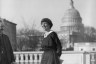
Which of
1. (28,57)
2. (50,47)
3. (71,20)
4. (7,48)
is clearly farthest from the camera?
(71,20)

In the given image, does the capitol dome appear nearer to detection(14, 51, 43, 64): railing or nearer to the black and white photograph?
the black and white photograph

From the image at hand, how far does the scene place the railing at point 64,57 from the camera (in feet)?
33.3

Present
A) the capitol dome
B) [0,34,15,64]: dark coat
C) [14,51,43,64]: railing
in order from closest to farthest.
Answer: [0,34,15,64]: dark coat
[14,51,43,64]: railing
the capitol dome

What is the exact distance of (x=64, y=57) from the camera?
10.5 meters

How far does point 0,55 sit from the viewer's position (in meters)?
3.59

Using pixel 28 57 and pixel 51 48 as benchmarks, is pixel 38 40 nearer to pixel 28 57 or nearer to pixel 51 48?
pixel 28 57

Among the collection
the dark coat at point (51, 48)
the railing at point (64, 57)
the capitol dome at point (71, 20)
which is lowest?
the railing at point (64, 57)

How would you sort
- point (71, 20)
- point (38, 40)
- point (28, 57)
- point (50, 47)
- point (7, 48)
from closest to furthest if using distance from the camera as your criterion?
1. point (7, 48)
2. point (50, 47)
3. point (28, 57)
4. point (38, 40)
5. point (71, 20)

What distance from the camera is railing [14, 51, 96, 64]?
1016 cm

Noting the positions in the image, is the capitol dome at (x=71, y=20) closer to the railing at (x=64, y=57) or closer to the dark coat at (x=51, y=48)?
the railing at (x=64, y=57)

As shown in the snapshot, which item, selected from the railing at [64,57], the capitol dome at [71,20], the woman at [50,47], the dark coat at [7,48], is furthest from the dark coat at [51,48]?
the capitol dome at [71,20]

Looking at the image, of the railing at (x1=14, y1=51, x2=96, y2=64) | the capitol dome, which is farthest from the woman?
the capitol dome

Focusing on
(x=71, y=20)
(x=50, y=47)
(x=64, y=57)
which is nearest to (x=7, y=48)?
(x=50, y=47)

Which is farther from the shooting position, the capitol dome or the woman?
the capitol dome
